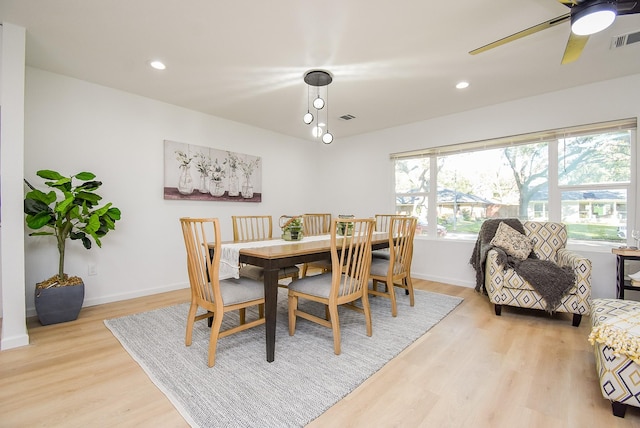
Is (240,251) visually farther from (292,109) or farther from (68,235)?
(292,109)

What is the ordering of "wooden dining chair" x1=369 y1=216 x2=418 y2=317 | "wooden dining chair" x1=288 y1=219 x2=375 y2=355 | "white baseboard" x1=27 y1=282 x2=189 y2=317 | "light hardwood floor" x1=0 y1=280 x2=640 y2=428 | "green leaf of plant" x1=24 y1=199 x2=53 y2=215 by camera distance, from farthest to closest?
"white baseboard" x1=27 y1=282 x2=189 y2=317 < "wooden dining chair" x1=369 y1=216 x2=418 y2=317 < "green leaf of plant" x1=24 y1=199 x2=53 y2=215 < "wooden dining chair" x1=288 y1=219 x2=375 y2=355 < "light hardwood floor" x1=0 y1=280 x2=640 y2=428

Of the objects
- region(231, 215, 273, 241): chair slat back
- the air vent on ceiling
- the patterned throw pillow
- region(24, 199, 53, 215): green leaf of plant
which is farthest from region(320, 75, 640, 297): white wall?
region(24, 199, 53, 215): green leaf of plant

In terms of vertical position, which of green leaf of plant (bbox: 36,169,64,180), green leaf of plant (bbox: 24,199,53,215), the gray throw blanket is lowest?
the gray throw blanket

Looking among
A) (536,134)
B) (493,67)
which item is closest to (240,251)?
(493,67)

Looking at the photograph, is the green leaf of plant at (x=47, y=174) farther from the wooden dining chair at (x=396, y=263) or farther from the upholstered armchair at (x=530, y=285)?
the upholstered armchair at (x=530, y=285)

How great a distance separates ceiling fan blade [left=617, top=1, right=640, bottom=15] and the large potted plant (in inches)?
152

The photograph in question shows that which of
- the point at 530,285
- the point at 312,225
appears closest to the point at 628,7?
the point at 530,285

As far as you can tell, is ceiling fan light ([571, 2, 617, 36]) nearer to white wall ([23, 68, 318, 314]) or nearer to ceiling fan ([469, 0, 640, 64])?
ceiling fan ([469, 0, 640, 64])

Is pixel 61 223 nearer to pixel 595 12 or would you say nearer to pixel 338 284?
pixel 338 284

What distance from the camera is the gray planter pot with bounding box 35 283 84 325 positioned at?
96.4 inches

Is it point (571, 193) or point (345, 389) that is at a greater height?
Result: point (571, 193)

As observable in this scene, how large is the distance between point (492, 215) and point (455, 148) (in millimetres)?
1044

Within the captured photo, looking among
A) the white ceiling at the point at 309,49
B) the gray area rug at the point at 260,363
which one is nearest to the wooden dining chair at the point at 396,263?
the gray area rug at the point at 260,363

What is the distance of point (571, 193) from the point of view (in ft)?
10.5
